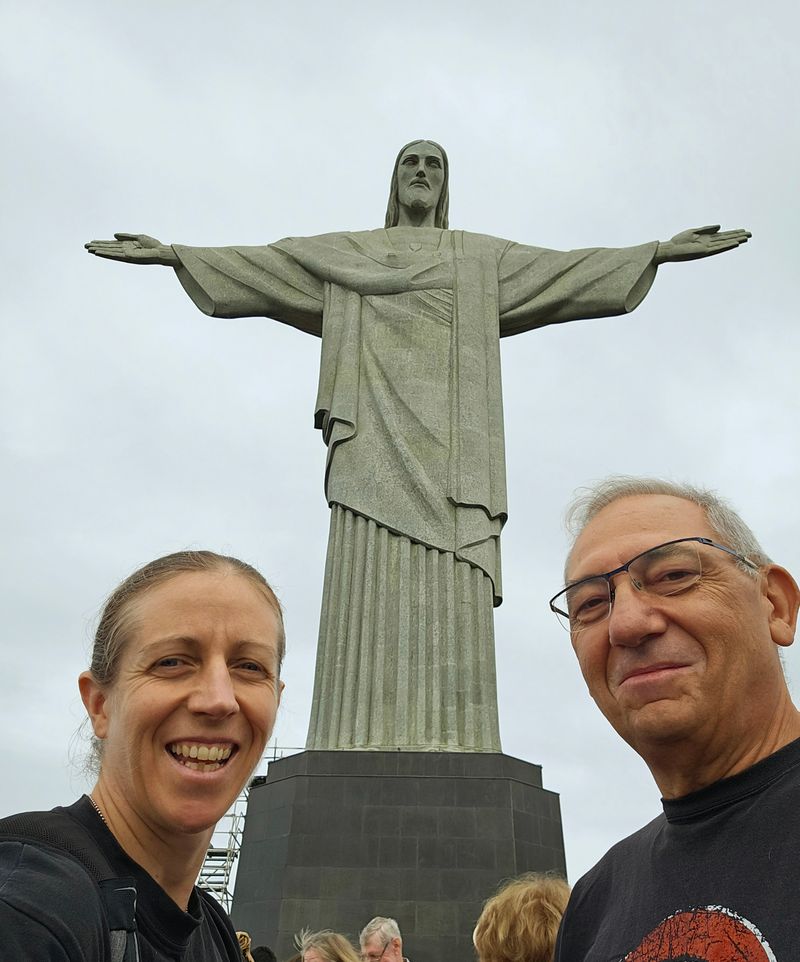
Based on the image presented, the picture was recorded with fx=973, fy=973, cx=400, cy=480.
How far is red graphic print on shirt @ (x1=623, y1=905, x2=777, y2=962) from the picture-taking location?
63.1 inches

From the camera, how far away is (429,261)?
10.3 meters

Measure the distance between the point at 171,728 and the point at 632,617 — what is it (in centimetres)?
90

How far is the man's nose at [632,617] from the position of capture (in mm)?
1911

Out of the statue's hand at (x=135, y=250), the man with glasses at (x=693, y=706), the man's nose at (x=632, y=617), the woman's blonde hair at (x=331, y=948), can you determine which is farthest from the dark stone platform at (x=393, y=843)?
the man's nose at (x=632, y=617)

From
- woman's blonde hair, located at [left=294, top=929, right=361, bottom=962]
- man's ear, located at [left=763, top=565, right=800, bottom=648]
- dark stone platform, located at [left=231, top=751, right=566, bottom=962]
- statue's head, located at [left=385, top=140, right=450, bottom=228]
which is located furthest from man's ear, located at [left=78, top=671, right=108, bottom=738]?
statue's head, located at [left=385, top=140, right=450, bottom=228]

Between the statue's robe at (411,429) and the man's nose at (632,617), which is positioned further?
the statue's robe at (411,429)

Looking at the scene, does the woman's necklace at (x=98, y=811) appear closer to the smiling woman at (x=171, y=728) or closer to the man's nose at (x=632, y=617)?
the smiling woman at (x=171, y=728)

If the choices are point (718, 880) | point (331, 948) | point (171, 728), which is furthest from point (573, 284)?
point (171, 728)

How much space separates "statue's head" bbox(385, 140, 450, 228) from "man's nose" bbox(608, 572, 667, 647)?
9.62 metres

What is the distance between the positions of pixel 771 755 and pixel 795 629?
31 cm

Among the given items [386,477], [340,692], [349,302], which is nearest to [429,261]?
[349,302]

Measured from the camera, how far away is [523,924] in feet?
9.52

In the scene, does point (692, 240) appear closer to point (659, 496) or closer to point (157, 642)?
point (659, 496)

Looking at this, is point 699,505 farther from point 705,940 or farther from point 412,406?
point 412,406
